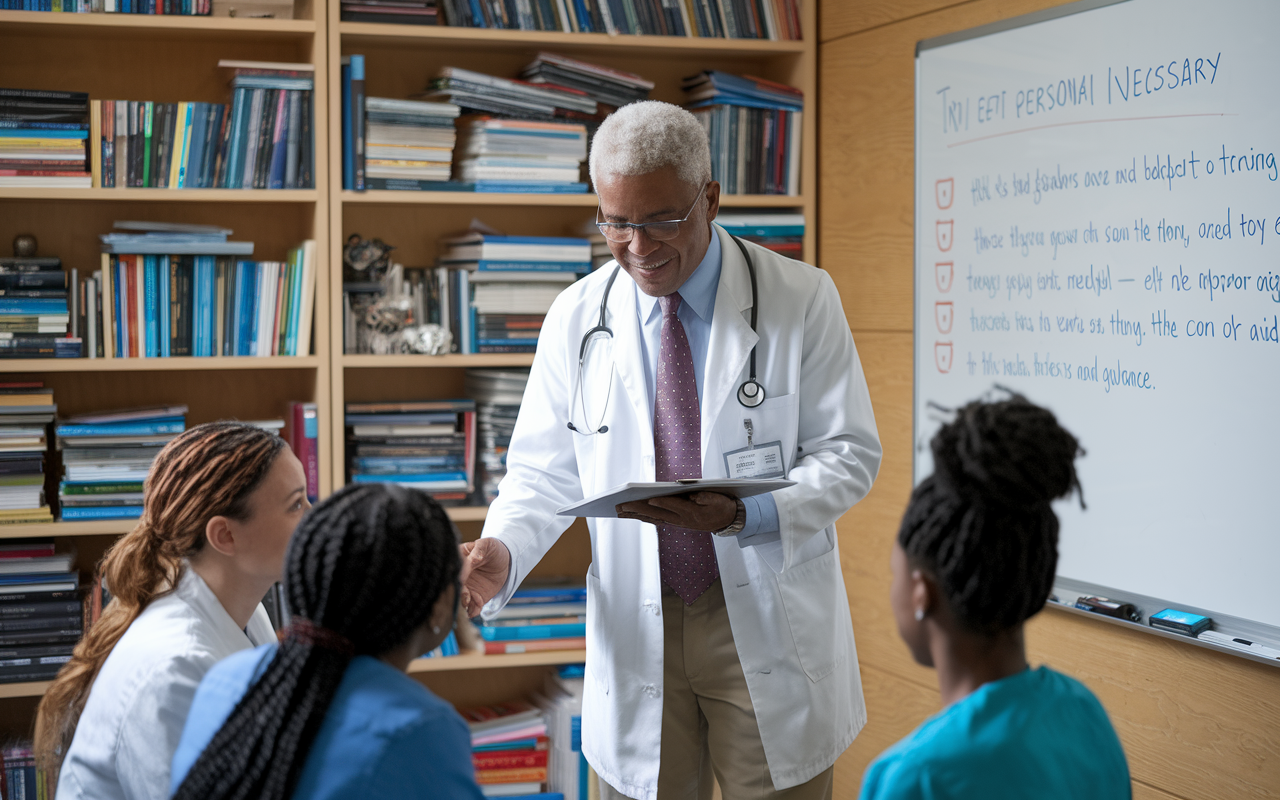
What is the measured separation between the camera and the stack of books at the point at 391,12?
264 centimetres

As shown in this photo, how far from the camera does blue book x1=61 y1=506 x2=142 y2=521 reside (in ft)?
8.27

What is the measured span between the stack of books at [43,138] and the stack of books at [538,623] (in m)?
1.50

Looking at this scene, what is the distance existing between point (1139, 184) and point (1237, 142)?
8.2 inches

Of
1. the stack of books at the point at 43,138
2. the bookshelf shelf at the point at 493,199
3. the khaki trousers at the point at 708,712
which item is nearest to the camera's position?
the khaki trousers at the point at 708,712

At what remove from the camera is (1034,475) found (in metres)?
1.04

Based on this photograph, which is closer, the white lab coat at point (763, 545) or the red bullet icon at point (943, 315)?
the white lab coat at point (763, 545)

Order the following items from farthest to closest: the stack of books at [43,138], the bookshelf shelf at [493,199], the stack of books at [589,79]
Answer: the stack of books at [589,79], the bookshelf shelf at [493,199], the stack of books at [43,138]

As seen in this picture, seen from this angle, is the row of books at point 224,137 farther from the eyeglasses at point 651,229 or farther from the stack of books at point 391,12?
the eyeglasses at point 651,229

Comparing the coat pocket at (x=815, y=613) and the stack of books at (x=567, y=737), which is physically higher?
the coat pocket at (x=815, y=613)

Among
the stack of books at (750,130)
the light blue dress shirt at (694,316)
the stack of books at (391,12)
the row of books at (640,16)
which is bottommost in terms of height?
the light blue dress shirt at (694,316)

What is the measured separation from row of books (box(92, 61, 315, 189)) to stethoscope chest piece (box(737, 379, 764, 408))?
1.42 metres

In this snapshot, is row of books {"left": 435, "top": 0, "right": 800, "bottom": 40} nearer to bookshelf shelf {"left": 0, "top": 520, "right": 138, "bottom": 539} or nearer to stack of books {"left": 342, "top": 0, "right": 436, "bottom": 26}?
stack of books {"left": 342, "top": 0, "right": 436, "bottom": 26}

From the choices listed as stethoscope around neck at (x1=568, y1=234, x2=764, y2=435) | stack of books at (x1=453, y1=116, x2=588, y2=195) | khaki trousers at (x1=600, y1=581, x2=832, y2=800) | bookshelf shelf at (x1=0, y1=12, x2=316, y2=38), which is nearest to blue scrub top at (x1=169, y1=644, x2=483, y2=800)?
khaki trousers at (x1=600, y1=581, x2=832, y2=800)

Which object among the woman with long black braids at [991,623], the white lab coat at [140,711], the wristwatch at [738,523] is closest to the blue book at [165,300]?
the white lab coat at [140,711]
